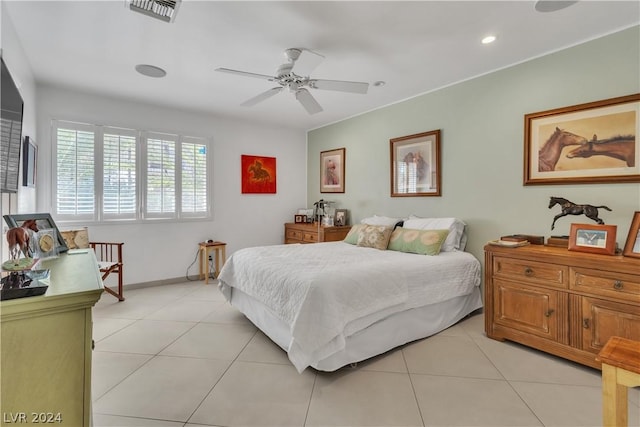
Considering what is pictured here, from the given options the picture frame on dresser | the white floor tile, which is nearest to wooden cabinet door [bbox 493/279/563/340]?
the picture frame on dresser

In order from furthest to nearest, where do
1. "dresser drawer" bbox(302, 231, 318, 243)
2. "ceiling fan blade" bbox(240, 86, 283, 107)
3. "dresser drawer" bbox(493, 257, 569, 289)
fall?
→ "dresser drawer" bbox(302, 231, 318, 243) < "ceiling fan blade" bbox(240, 86, 283, 107) < "dresser drawer" bbox(493, 257, 569, 289)

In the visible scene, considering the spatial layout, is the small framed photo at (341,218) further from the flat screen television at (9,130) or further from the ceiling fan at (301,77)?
the flat screen television at (9,130)

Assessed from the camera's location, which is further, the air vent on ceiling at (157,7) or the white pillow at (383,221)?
the white pillow at (383,221)

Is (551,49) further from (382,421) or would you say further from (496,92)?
(382,421)

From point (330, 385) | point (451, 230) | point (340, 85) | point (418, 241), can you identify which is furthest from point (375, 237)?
point (330, 385)

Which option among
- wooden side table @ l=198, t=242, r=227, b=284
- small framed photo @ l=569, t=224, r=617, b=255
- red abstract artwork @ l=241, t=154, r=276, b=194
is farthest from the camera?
red abstract artwork @ l=241, t=154, r=276, b=194

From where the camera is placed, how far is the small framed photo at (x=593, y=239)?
88.8 inches

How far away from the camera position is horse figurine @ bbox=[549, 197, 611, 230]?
8.25 feet

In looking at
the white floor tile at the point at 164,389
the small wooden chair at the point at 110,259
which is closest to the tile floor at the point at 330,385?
the white floor tile at the point at 164,389

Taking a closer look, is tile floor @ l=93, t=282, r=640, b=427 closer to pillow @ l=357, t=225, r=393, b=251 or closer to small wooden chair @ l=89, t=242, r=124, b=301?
small wooden chair @ l=89, t=242, r=124, b=301

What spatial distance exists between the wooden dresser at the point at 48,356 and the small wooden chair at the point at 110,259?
2775 mm

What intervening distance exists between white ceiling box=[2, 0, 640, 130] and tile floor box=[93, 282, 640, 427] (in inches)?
103

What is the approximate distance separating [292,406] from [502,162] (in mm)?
2982

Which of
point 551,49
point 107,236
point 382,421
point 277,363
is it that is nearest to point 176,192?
point 107,236
